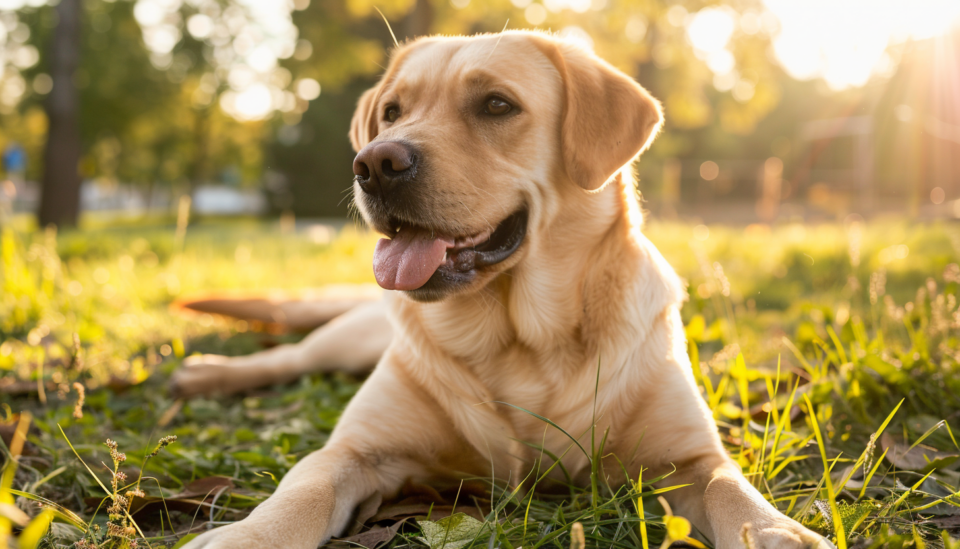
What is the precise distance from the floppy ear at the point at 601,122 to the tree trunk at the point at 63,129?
13043mm

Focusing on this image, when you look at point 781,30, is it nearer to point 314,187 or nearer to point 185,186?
point 314,187

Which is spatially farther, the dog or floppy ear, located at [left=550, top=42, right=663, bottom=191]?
floppy ear, located at [left=550, top=42, right=663, bottom=191]

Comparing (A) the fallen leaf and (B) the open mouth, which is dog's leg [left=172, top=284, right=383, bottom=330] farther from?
(A) the fallen leaf

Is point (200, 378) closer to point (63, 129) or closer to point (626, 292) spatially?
point (626, 292)

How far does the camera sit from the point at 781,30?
Result: 1777 cm

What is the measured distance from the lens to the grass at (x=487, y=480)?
1.68 meters

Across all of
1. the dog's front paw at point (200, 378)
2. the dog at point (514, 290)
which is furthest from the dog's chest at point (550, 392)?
the dog's front paw at point (200, 378)

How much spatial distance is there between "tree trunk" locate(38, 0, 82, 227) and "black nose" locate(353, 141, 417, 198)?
509 inches

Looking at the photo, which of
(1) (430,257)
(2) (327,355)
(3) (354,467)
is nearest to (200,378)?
(2) (327,355)

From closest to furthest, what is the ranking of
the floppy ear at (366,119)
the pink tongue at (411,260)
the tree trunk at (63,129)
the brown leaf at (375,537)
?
the brown leaf at (375,537), the pink tongue at (411,260), the floppy ear at (366,119), the tree trunk at (63,129)

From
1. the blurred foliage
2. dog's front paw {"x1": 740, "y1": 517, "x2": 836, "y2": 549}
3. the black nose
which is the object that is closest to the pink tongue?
the black nose

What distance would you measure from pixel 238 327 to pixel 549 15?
1128cm

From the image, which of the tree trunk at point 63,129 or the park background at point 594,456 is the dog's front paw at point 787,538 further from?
the tree trunk at point 63,129

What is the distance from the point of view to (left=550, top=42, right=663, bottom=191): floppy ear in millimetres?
2354
